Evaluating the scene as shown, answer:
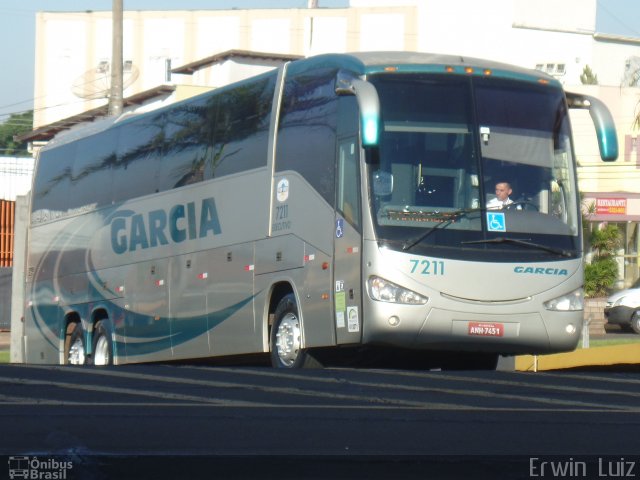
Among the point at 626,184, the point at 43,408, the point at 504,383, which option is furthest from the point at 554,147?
the point at 626,184

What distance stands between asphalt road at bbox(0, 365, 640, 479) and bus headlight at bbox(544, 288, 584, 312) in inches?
130

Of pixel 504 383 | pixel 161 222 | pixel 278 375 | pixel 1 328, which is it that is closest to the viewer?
pixel 504 383

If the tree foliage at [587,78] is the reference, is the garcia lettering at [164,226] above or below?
below

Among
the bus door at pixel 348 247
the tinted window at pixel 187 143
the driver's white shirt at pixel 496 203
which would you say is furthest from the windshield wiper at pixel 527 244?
the tinted window at pixel 187 143

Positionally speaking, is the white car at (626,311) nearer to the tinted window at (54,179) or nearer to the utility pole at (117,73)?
the utility pole at (117,73)

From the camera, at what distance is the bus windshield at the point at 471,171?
41.6 feet

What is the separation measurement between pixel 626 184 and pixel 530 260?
125 ft

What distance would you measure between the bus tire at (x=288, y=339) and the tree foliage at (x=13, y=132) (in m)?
79.2

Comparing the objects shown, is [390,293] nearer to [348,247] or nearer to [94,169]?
[348,247]

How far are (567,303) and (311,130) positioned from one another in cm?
332

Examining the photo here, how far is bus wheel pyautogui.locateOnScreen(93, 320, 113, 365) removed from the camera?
18453 millimetres

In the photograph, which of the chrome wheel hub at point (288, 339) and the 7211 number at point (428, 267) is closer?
the 7211 number at point (428, 267)

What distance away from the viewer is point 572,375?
10.4m

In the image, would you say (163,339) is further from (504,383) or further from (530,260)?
(504,383)
